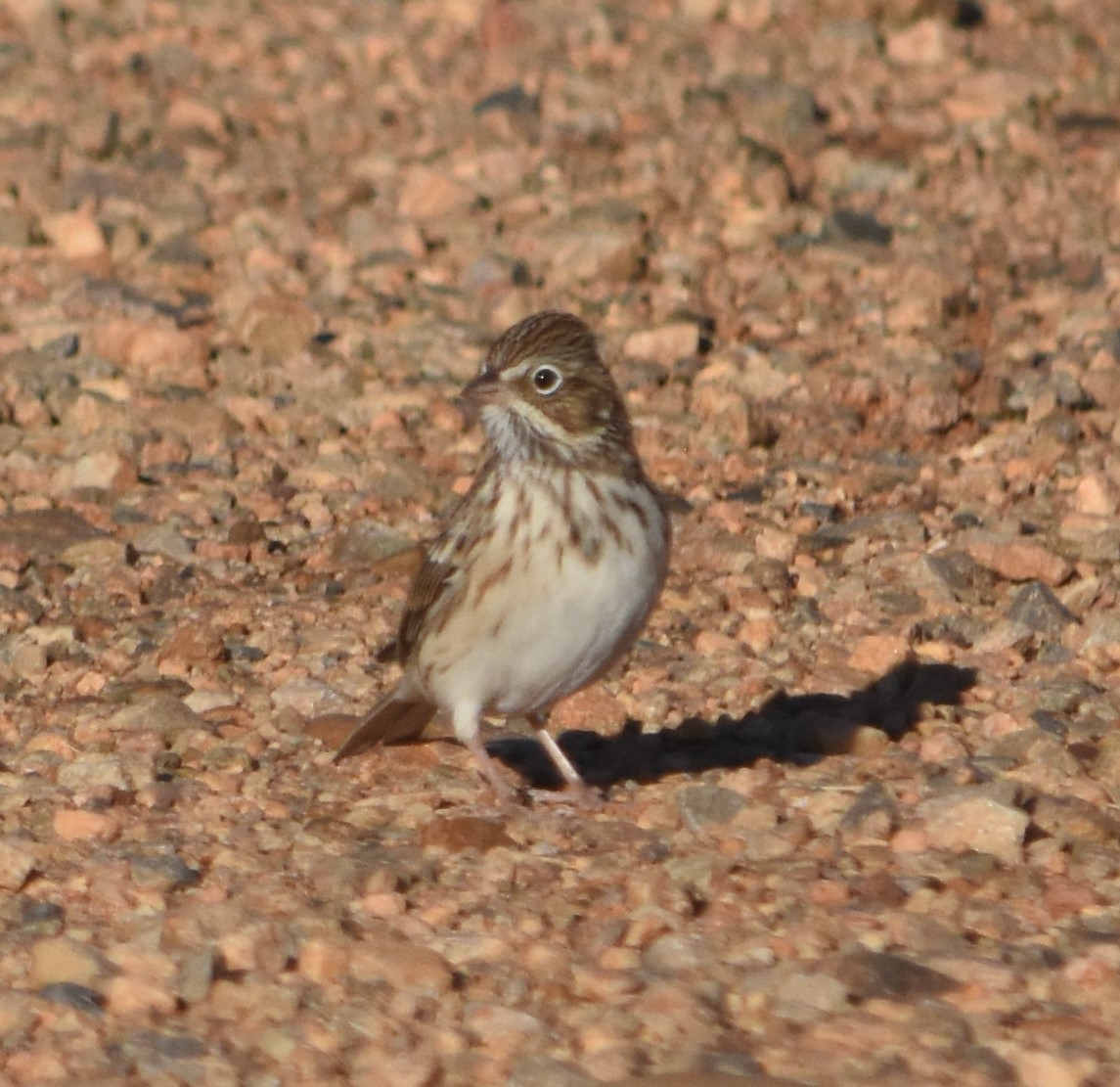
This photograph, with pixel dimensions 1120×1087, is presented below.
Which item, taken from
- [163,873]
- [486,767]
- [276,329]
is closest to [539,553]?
[486,767]

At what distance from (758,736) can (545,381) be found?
1408 millimetres

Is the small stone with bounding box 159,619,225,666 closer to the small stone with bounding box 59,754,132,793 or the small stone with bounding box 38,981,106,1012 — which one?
the small stone with bounding box 59,754,132,793

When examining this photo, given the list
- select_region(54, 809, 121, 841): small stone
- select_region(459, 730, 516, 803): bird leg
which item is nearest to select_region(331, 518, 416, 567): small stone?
select_region(459, 730, 516, 803): bird leg

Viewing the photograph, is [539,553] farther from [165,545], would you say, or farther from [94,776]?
[165,545]

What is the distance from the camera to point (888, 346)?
10.6 m

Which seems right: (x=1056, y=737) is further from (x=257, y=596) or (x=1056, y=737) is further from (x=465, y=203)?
(x=465, y=203)

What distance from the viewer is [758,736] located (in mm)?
7641

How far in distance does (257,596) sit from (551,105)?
17.3 feet

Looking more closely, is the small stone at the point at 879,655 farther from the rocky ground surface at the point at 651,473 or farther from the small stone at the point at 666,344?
the small stone at the point at 666,344

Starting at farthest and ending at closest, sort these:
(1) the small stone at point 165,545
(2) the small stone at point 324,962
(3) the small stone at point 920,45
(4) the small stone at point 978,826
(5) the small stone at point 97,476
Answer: (3) the small stone at point 920,45 < (5) the small stone at point 97,476 < (1) the small stone at point 165,545 < (4) the small stone at point 978,826 < (2) the small stone at point 324,962

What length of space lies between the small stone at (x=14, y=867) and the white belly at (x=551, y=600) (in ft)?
→ 4.69

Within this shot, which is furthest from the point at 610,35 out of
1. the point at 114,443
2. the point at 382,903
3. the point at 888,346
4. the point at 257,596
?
the point at 382,903

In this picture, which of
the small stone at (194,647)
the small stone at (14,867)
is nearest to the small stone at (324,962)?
A: the small stone at (14,867)

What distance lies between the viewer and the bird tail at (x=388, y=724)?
24.1 ft
